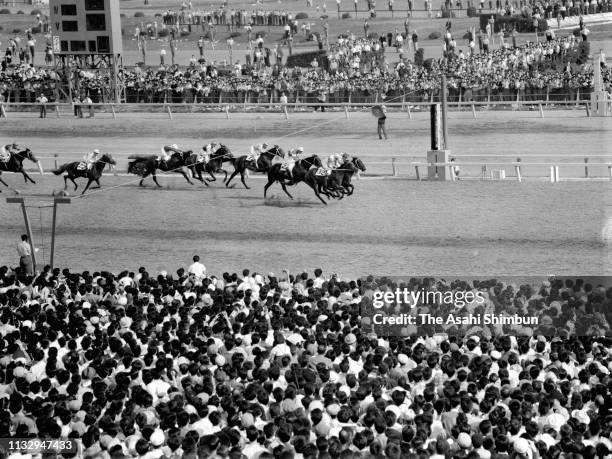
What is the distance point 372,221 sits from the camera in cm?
2456

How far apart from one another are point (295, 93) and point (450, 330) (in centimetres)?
2843

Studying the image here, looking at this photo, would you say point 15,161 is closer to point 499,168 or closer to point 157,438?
point 499,168

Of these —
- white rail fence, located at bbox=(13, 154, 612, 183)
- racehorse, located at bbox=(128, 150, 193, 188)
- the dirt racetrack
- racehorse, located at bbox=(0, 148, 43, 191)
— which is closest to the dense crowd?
the dirt racetrack

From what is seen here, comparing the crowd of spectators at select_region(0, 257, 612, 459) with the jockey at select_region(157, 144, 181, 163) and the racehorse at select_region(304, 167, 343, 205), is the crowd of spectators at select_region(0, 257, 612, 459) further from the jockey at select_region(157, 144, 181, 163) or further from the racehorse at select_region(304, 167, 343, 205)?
the jockey at select_region(157, 144, 181, 163)

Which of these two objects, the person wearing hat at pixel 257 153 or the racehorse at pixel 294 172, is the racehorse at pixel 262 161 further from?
the racehorse at pixel 294 172

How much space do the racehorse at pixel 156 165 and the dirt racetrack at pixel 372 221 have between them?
0.46m

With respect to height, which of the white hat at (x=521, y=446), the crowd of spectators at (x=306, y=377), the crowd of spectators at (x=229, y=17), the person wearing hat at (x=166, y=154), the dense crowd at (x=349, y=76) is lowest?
the white hat at (x=521, y=446)

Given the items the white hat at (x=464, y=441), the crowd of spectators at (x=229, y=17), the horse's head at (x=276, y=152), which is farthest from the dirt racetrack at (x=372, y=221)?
the crowd of spectators at (x=229, y=17)

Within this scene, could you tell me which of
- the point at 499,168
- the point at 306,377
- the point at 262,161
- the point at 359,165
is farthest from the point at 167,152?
the point at 306,377

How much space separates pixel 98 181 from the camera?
29188 millimetres

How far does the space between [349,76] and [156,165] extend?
14613 mm

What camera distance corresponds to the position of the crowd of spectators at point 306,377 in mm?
10891

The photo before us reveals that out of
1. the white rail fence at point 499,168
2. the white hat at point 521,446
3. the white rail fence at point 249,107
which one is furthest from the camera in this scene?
the white rail fence at point 249,107

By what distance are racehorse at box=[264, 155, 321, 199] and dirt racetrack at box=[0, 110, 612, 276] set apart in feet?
1.72
